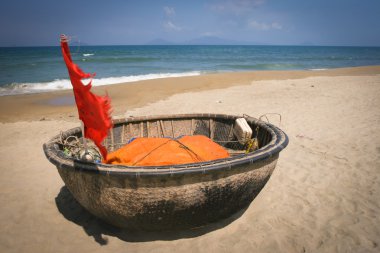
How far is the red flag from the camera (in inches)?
77.8

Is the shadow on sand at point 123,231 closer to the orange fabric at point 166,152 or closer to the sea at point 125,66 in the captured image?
the orange fabric at point 166,152

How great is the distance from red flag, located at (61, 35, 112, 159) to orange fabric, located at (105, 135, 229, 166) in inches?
31.3

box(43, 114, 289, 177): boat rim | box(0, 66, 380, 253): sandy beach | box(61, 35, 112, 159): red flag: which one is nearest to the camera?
box(61, 35, 112, 159): red flag

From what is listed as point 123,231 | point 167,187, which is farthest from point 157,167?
point 123,231

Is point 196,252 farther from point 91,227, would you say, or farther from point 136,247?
point 91,227

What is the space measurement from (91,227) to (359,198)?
11.4ft

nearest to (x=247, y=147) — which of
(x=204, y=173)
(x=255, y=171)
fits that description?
(x=255, y=171)

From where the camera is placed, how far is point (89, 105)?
2.03m

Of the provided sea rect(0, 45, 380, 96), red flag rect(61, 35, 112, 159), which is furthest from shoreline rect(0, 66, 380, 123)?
red flag rect(61, 35, 112, 159)

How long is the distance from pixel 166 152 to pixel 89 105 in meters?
1.13

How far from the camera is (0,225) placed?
3.10 m

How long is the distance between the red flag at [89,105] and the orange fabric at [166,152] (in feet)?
2.61

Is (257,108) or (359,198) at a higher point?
(257,108)

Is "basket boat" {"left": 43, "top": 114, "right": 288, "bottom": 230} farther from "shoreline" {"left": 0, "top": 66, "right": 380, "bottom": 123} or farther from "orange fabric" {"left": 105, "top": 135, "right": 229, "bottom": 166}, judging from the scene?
"shoreline" {"left": 0, "top": 66, "right": 380, "bottom": 123}
